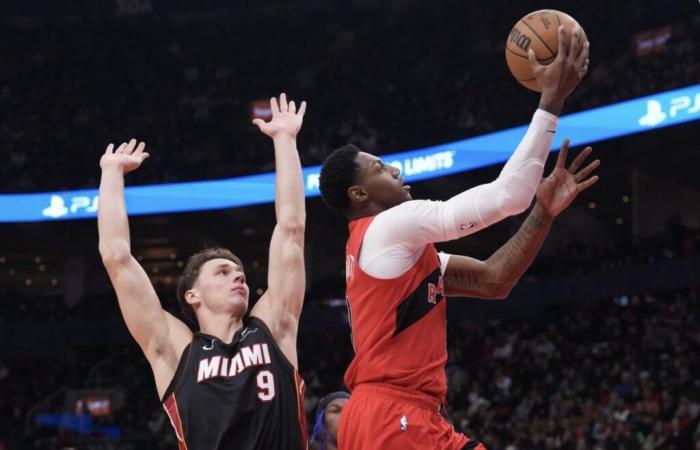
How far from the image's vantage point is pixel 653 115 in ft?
53.9

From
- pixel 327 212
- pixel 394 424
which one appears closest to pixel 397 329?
pixel 394 424

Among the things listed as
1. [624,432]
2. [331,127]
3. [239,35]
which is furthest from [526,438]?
[239,35]

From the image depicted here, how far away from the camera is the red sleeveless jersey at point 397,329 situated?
3475 millimetres

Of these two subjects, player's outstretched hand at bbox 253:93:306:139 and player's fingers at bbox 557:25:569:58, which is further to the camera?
player's outstretched hand at bbox 253:93:306:139

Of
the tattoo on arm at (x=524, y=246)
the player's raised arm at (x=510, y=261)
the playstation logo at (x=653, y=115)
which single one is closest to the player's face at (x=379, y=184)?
the player's raised arm at (x=510, y=261)

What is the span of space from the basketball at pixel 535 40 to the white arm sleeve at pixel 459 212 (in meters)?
0.32

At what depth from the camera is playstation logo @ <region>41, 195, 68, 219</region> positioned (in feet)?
71.1

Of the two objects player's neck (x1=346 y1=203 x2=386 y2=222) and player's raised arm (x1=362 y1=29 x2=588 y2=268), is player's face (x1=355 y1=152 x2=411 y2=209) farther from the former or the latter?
player's raised arm (x1=362 y1=29 x2=588 y2=268)

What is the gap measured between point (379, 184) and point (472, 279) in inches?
23.9

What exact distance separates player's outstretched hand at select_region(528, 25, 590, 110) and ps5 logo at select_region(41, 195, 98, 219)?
63.1 feet

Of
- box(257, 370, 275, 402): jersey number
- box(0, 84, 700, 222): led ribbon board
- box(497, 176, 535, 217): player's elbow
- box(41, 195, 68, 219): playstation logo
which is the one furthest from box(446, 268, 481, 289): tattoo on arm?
box(41, 195, 68, 219): playstation logo

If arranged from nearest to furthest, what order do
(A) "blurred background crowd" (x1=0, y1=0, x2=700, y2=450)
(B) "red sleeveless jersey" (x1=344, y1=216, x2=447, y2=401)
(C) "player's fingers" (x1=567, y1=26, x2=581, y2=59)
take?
(C) "player's fingers" (x1=567, y1=26, x2=581, y2=59) < (B) "red sleeveless jersey" (x1=344, y1=216, x2=447, y2=401) < (A) "blurred background crowd" (x1=0, y1=0, x2=700, y2=450)

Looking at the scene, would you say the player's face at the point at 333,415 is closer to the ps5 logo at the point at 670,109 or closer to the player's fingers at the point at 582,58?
the player's fingers at the point at 582,58

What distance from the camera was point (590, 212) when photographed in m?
22.9
